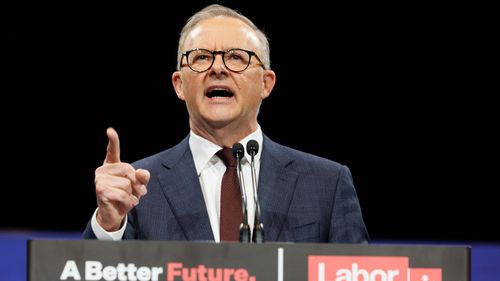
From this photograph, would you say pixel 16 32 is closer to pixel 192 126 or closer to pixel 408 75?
pixel 408 75

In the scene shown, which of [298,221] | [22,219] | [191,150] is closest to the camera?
[298,221]

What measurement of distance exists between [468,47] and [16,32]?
2427mm

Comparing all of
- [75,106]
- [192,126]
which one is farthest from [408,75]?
[192,126]

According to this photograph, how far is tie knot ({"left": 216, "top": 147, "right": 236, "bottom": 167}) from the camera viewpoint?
6.83 feet

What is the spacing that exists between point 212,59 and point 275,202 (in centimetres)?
39

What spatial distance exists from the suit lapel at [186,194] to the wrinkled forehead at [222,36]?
27cm

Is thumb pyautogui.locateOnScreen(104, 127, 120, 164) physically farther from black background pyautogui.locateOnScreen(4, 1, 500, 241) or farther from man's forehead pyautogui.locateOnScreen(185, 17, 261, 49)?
black background pyautogui.locateOnScreen(4, 1, 500, 241)

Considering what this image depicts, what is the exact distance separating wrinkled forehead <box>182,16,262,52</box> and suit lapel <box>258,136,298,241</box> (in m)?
0.27

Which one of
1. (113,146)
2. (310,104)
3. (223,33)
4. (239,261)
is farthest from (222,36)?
(310,104)

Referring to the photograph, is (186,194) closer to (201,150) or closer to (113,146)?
(201,150)

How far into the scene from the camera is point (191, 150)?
2133mm

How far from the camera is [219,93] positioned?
209 cm

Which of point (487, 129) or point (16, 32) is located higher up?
point (16, 32)

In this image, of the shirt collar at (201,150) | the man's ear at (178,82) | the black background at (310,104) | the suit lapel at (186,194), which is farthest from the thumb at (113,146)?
the black background at (310,104)
